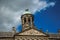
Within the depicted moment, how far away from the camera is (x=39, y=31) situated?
5341 centimetres

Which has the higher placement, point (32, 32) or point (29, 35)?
point (32, 32)

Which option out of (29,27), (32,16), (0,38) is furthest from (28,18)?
(0,38)

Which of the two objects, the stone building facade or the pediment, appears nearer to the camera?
the stone building facade

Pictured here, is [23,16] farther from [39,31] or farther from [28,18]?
[39,31]

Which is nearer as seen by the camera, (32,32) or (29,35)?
A: (29,35)

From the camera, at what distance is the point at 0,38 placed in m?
53.4

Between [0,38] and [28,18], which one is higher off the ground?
[28,18]

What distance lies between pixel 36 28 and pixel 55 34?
573 centimetres

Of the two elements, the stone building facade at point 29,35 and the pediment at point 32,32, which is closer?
the stone building facade at point 29,35

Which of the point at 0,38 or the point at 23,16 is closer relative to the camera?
the point at 0,38

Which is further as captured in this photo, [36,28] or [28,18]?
[28,18]

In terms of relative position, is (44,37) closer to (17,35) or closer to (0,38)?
(17,35)

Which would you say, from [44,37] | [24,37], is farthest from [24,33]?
[44,37]

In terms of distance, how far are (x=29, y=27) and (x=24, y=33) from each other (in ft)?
6.15
